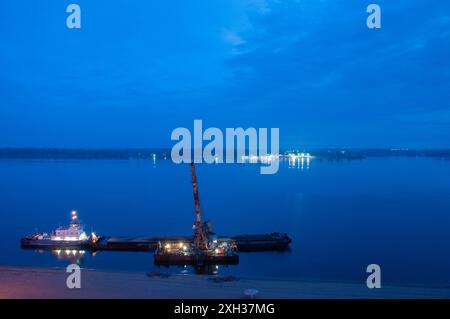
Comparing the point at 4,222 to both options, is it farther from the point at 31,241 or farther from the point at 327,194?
the point at 327,194

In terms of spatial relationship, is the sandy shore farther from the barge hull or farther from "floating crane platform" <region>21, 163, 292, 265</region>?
the barge hull

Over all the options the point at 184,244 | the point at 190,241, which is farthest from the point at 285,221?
the point at 184,244

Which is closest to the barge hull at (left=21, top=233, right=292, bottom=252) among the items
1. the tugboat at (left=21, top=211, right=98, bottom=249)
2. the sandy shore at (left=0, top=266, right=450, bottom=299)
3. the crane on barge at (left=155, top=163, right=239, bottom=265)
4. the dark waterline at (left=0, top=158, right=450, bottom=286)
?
the tugboat at (left=21, top=211, right=98, bottom=249)

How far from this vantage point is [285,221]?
3797 cm

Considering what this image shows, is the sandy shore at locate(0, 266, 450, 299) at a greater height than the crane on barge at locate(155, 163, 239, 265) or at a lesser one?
greater

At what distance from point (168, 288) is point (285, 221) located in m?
29.5

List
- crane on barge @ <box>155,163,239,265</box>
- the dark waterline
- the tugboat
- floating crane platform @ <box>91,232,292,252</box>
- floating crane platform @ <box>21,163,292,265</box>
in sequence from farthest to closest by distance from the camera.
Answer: the tugboat, floating crane platform @ <box>91,232,292,252</box>, the dark waterline, floating crane platform @ <box>21,163,292,265</box>, crane on barge @ <box>155,163,239,265</box>

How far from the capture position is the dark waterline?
24172 mm

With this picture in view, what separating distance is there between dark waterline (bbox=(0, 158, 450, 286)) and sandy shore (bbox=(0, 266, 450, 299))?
10.3m

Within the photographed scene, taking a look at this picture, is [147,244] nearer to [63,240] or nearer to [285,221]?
[63,240]

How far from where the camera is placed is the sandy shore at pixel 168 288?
8.79 m

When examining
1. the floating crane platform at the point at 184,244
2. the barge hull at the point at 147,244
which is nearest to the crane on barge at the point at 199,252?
the floating crane platform at the point at 184,244

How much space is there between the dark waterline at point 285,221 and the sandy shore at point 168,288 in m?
10.3
